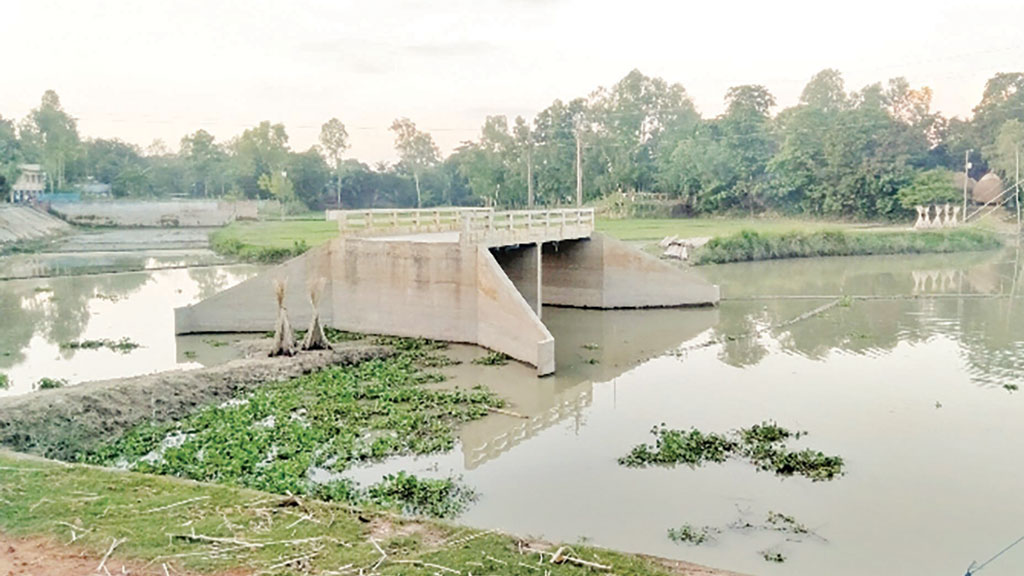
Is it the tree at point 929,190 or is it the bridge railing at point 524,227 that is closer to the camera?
the bridge railing at point 524,227

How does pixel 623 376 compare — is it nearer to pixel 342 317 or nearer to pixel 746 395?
pixel 746 395

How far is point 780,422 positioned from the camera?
13375 mm

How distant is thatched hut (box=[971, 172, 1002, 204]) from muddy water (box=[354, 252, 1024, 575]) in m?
36.7

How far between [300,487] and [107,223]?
5923 centimetres

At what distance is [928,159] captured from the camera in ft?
193

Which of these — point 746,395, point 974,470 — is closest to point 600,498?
point 974,470

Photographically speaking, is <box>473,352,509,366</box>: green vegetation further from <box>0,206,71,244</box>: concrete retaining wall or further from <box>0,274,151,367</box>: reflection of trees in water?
<box>0,206,71,244</box>: concrete retaining wall

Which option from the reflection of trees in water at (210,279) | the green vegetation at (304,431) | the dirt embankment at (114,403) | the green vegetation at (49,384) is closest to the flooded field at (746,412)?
the green vegetation at (304,431)

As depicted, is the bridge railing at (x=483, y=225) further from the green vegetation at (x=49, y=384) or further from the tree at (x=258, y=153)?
the tree at (x=258, y=153)

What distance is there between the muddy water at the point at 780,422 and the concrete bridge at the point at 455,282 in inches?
39.8

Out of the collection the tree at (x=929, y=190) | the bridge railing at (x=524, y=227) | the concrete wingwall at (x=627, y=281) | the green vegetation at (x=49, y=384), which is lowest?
the green vegetation at (x=49, y=384)

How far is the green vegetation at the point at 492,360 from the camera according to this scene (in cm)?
1780

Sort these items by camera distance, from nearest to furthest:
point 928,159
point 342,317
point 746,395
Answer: point 746,395
point 342,317
point 928,159

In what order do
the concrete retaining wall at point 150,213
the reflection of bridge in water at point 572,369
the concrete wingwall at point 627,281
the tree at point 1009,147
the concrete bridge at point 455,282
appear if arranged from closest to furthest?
the reflection of bridge in water at point 572,369 < the concrete bridge at point 455,282 < the concrete wingwall at point 627,281 < the tree at point 1009,147 < the concrete retaining wall at point 150,213
